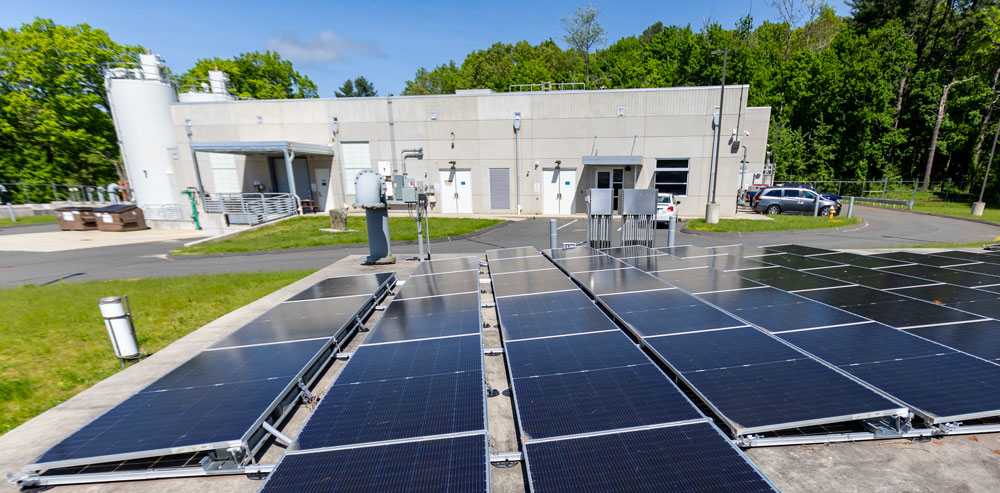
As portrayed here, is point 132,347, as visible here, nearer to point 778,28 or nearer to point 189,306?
point 189,306

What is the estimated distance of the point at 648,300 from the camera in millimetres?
5738

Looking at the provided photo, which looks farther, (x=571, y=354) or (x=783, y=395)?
(x=571, y=354)

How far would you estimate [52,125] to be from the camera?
36.8 meters

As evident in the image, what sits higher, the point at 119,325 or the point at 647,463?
the point at 647,463

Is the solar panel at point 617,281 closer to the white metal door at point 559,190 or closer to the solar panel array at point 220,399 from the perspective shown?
the solar panel array at point 220,399

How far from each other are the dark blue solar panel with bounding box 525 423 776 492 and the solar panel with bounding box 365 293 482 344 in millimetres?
2401

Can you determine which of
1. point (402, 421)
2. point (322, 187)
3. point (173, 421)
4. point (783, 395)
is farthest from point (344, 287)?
point (322, 187)

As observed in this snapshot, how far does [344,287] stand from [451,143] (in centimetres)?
2247

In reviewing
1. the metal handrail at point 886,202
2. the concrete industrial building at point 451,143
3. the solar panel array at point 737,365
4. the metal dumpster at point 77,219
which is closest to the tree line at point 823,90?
the metal handrail at point 886,202

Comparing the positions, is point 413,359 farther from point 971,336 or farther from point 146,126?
point 146,126

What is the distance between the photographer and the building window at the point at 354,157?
94.4 feet

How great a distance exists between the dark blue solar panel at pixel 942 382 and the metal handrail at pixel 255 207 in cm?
2808

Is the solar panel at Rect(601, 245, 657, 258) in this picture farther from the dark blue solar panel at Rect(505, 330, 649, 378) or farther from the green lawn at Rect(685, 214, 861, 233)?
the green lawn at Rect(685, 214, 861, 233)

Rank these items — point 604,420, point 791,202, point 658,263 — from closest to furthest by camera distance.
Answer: point 604,420, point 658,263, point 791,202
